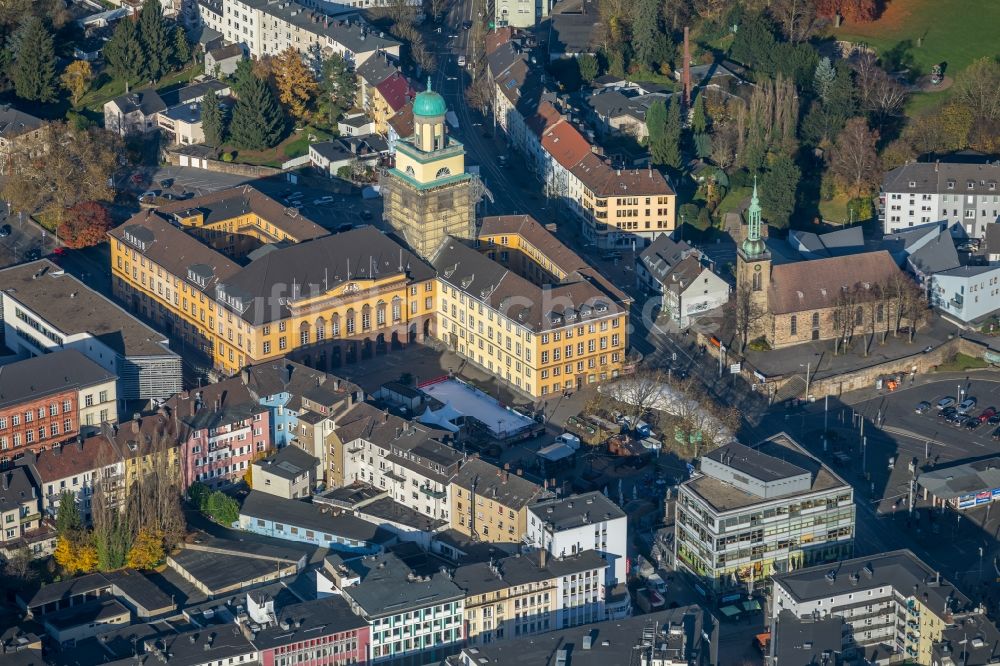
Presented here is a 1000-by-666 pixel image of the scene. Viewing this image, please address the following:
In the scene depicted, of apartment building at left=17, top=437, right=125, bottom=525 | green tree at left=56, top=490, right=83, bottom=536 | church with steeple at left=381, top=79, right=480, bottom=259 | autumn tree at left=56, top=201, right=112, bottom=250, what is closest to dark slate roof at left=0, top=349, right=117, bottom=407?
apartment building at left=17, top=437, right=125, bottom=525

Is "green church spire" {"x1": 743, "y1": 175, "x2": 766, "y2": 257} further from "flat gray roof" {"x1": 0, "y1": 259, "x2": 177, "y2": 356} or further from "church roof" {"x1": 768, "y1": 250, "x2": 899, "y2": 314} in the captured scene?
"flat gray roof" {"x1": 0, "y1": 259, "x2": 177, "y2": 356}

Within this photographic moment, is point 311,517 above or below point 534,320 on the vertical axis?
below

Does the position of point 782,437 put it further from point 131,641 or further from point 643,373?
point 131,641

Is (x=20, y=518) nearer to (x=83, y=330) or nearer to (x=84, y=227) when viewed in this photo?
(x=83, y=330)

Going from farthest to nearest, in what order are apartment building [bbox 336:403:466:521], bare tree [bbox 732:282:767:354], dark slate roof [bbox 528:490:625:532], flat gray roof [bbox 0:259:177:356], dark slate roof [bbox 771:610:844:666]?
bare tree [bbox 732:282:767:354], flat gray roof [bbox 0:259:177:356], apartment building [bbox 336:403:466:521], dark slate roof [bbox 528:490:625:532], dark slate roof [bbox 771:610:844:666]

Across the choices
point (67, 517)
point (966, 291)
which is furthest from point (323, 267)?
point (966, 291)

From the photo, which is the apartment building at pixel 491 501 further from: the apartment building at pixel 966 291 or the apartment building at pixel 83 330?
the apartment building at pixel 966 291
